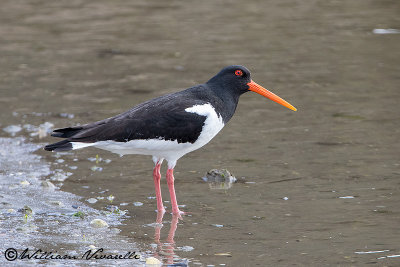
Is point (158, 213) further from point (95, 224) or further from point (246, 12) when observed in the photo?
point (246, 12)

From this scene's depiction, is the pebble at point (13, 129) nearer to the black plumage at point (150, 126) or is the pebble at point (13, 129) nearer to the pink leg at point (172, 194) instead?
the black plumage at point (150, 126)

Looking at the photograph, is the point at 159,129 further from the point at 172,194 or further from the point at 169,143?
the point at 172,194

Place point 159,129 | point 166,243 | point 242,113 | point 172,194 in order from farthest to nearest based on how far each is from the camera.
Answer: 1. point 242,113
2. point 172,194
3. point 159,129
4. point 166,243

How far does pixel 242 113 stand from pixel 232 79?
292 centimetres

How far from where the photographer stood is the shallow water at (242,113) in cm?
646

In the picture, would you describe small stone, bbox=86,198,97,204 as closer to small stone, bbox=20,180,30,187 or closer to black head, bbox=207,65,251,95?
small stone, bbox=20,180,30,187

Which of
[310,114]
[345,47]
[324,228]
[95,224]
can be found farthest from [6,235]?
[345,47]

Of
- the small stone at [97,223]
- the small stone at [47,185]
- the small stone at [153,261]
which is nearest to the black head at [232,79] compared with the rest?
the small stone at [97,223]

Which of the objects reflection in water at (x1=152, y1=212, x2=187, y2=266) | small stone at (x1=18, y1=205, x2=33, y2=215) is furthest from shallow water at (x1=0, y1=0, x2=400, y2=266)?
small stone at (x1=18, y1=205, x2=33, y2=215)

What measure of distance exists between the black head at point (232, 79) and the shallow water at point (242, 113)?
112 centimetres

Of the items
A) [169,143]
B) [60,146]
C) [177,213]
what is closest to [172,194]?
[177,213]

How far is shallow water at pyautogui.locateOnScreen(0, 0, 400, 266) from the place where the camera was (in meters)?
6.46

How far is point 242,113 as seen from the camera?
10.5m

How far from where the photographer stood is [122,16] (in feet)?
57.2
